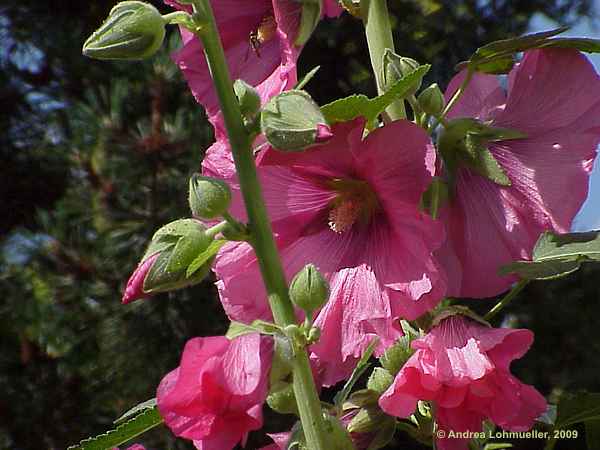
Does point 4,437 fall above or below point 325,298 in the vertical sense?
below

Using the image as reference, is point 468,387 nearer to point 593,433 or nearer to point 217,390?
point 217,390

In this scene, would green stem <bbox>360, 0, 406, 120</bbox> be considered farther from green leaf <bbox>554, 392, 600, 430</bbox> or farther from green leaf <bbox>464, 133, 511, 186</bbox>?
green leaf <bbox>554, 392, 600, 430</bbox>

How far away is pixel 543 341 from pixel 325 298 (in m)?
3.38

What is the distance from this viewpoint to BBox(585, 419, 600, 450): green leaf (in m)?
0.69

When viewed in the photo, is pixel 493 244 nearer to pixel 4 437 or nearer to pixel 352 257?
pixel 352 257

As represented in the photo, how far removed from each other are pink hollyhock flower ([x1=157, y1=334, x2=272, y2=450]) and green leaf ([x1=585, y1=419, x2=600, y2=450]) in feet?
1.12

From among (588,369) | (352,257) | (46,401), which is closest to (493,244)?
(352,257)

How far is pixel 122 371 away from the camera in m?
3.04

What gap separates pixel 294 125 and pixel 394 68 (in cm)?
10

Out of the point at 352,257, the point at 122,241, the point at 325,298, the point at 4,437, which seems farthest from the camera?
the point at 4,437

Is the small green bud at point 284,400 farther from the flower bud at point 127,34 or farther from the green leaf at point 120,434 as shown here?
the flower bud at point 127,34

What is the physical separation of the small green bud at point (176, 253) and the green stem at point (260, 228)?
25 millimetres

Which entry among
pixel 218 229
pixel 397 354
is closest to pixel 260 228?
pixel 218 229

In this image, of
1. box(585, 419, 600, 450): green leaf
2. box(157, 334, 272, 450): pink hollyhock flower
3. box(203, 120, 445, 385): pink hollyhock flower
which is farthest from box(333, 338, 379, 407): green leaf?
box(585, 419, 600, 450): green leaf
